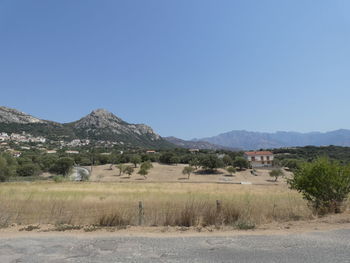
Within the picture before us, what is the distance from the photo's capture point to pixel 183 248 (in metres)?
7.00

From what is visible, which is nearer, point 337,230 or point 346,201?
point 337,230

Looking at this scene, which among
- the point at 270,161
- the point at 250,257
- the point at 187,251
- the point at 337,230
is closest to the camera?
the point at 250,257

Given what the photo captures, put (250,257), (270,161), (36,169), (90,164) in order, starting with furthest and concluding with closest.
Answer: (270,161) → (90,164) → (36,169) → (250,257)

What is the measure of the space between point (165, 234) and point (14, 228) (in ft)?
18.5

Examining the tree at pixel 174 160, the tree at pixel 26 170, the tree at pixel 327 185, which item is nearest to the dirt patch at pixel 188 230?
the tree at pixel 327 185

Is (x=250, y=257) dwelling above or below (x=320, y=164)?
below

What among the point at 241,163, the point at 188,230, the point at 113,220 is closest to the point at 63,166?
the point at 241,163

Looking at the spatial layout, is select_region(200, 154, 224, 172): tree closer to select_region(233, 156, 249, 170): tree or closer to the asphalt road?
select_region(233, 156, 249, 170): tree

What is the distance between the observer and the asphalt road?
6.23 m

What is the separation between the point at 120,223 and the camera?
9922mm

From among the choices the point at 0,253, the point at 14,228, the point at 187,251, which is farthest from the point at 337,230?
the point at 14,228

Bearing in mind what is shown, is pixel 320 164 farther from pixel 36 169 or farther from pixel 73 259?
pixel 36 169

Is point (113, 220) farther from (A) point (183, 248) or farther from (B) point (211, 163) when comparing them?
(B) point (211, 163)

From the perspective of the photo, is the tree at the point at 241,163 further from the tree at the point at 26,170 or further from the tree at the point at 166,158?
the tree at the point at 26,170
